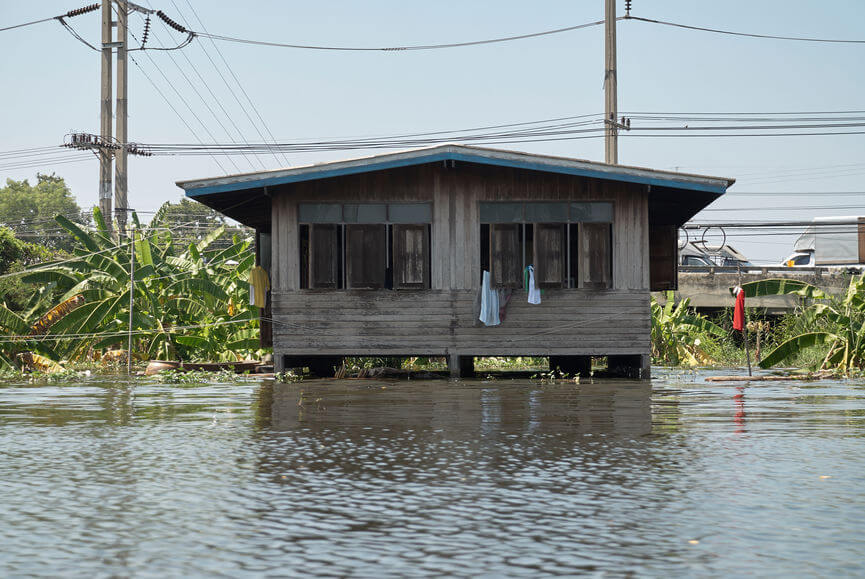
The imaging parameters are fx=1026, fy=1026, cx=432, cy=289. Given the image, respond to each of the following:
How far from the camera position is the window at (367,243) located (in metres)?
21.1

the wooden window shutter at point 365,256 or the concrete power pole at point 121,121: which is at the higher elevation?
the concrete power pole at point 121,121

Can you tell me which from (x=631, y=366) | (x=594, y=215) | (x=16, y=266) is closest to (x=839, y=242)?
(x=631, y=366)

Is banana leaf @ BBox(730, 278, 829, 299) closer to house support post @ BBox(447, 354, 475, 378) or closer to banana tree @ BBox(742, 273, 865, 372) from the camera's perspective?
banana tree @ BBox(742, 273, 865, 372)

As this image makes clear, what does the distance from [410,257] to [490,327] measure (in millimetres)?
2178

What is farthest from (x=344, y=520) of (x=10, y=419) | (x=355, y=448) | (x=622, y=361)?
(x=622, y=361)

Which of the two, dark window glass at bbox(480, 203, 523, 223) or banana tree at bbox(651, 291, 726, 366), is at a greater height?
dark window glass at bbox(480, 203, 523, 223)

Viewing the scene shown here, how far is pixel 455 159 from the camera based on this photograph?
20297 mm

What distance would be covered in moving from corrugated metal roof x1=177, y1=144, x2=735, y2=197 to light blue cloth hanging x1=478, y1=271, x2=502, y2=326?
2.44 metres

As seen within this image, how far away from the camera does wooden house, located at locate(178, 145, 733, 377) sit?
20.9m

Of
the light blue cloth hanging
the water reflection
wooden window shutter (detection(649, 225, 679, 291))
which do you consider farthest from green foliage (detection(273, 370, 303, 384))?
wooden window shutter (detection(649, 225, 679, 291))

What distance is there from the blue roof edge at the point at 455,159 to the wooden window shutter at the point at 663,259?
12.7 feet

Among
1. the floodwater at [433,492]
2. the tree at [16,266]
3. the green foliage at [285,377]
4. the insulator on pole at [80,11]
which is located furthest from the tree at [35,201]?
the floodwater at [433,492]

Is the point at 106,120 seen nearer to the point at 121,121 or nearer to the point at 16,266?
the point at 121,121

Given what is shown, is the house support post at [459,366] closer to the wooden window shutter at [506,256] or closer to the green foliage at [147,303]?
the wooden window shutter at [506,256]
